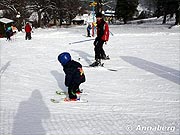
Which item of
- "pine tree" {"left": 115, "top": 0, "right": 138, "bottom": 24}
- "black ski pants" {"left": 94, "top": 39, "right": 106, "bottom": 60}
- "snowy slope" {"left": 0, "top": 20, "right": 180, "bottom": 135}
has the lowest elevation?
"snowy slope" {"left": 0, "top": 20, "right": 180, "bottom": 135}

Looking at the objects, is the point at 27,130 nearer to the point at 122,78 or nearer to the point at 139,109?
the point at 139,109

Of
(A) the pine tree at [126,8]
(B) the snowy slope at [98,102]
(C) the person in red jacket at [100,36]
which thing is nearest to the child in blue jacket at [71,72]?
(B) the snowy slope at [98,102]

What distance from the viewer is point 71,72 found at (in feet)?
19.7

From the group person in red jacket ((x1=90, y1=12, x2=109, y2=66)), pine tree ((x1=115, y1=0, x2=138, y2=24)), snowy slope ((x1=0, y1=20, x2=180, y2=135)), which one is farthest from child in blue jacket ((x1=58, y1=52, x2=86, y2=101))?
pine tree ((x1=115, y1=0, x2=138, y2=24))

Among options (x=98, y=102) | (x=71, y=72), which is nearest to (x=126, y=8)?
(x=98, y=102)

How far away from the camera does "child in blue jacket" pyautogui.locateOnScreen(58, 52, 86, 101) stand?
5.92 metres

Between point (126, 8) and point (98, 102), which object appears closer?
point (98, 102)

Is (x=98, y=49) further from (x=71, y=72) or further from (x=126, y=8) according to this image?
(x=126, y=8)

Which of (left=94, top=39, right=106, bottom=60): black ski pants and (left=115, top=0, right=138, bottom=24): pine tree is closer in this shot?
(left=94, top=39, right=106, bottom=60): black ski pants

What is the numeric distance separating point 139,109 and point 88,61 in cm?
689

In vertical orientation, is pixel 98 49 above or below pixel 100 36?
below

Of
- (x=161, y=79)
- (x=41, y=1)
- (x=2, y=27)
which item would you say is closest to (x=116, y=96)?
(x=161, y=79)

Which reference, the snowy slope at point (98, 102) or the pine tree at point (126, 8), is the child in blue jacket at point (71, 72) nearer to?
the snowy slope at point (98, 102)

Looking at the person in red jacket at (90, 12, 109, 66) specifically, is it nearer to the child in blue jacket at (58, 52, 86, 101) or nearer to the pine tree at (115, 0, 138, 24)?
the child in blue jacket at (58, 52, 86, 101)
